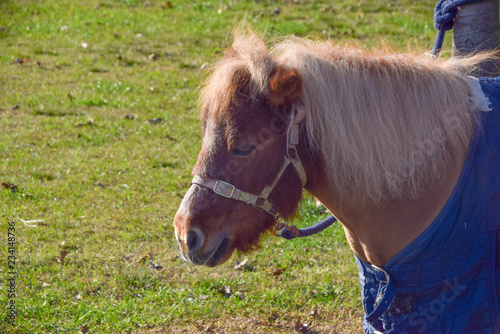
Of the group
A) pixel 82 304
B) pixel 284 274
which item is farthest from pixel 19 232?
pixel 284 274

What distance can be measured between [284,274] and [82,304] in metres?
1.49

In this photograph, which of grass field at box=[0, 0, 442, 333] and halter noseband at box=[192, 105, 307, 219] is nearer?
halter noseband at box=[192, 105, 307, 219]

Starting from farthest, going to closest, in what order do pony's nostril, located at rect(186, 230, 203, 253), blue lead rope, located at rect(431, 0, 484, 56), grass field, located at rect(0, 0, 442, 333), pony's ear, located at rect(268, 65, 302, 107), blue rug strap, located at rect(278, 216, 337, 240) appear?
grass field, located at rect(0, 0, 442, 333) < blue lead rope, located at rect(431, 0, 484, 56) < blue rug strap, located at rect(278, 216, 337, 240) < pony's nostril, located at rect(186, 230, 203, 253) < pony's ear, located at rect(268, 65, 302, 107)

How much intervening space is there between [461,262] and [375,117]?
712 millimetres

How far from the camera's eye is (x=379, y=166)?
2.19 meters

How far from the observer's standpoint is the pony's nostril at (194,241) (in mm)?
2252

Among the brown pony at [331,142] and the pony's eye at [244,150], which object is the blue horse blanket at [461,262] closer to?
the brown pony at [331,142]

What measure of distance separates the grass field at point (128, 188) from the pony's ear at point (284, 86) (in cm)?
108

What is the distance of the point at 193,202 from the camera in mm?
2266

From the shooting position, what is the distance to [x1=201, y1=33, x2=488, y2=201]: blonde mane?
2.17m

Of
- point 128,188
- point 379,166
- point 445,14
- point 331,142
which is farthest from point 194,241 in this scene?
point 128,188

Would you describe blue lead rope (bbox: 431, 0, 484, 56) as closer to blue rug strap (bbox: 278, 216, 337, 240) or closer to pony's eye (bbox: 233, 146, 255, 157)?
blue rug strap (bbox: 278, 216, 337, 240)

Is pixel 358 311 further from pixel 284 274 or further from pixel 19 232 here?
pixel 19 232

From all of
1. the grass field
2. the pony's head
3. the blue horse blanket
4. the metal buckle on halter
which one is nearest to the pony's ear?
the pony's head
